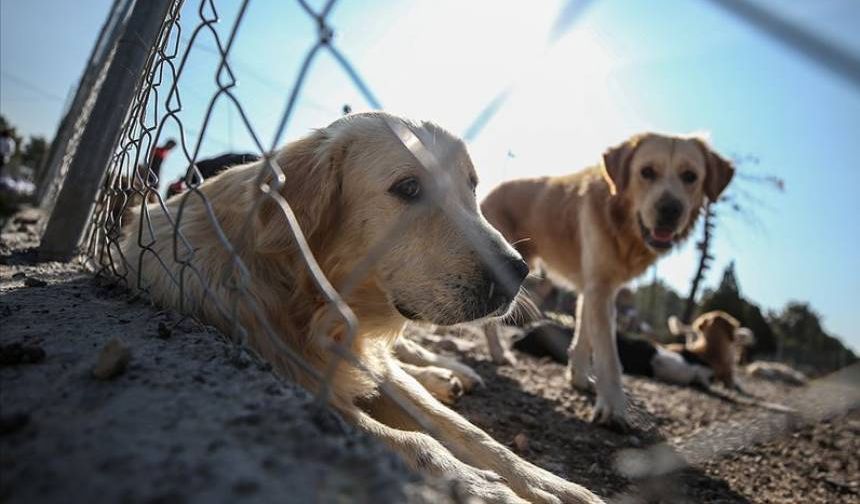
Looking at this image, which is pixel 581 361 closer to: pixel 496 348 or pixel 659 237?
pixel 496 348

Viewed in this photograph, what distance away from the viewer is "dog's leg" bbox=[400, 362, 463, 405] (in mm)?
3203

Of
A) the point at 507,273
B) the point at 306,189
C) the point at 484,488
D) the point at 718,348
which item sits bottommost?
the point at 484,488

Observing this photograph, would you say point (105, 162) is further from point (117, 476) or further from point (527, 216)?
point (527, 216)

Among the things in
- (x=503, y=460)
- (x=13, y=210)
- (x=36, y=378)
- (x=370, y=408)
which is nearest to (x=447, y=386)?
(x=370, y=408)

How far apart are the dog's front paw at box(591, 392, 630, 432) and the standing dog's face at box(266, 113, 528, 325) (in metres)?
1.85

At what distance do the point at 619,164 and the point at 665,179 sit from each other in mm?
406

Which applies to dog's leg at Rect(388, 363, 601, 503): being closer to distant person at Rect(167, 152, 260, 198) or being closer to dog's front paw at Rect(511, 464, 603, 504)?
dog's front paw at Rect(511, 464, 603, 504)

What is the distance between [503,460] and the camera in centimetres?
190

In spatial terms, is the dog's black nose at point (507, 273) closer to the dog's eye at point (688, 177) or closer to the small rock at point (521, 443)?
the small rock at point (521, 443)

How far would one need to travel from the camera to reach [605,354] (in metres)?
3.84

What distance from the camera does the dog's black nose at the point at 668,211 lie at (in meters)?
4.30

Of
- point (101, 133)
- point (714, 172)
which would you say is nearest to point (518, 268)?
point (101, 133)

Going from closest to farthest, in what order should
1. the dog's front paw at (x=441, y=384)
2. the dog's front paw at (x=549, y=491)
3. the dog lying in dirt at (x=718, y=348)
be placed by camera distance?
the dog's front paw at (x=549, y=491), the dog's front paw at (x=441, y=384), the dog lying in dirt at (x=718, y=348)

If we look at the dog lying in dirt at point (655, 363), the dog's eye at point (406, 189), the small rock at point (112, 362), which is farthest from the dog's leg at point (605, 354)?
the small rock at point (112, 362)
